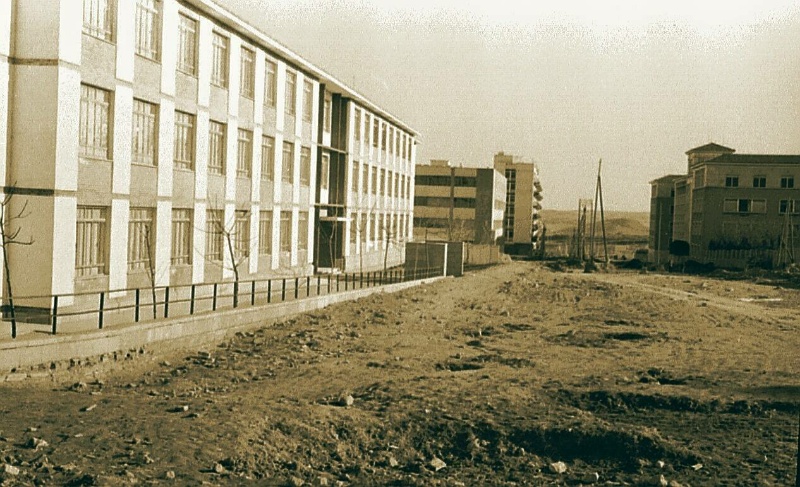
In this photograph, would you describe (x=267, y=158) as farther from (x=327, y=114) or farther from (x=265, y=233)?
(x=327, y=114)

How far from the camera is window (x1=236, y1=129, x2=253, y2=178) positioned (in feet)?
108

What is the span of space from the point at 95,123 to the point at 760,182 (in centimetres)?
8062

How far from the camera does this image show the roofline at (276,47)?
93.3ft

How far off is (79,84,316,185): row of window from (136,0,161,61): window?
4.73 ft

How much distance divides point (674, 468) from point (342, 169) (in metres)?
38.7

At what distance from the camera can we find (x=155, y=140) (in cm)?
2572

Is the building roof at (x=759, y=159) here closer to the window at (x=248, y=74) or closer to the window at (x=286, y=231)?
the window at (x=286, y=231)

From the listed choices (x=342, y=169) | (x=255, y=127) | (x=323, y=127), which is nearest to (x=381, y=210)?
(x=342, y=169)

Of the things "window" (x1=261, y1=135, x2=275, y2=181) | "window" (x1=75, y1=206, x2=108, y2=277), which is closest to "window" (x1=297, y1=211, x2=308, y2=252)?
"window" (x1=261, y1=135, x2=275, y2=181)

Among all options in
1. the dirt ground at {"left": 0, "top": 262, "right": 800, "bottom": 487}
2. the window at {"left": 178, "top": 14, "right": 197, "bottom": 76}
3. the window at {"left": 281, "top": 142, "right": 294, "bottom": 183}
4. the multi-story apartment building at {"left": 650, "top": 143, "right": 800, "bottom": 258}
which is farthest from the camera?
the multi-story apartment building at {"left": 650, "top": 143, "right": 800, "bottom": 258}

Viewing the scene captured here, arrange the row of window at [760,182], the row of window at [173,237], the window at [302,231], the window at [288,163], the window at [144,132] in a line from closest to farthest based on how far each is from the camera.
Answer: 1. the row of window at [173,237]
2. the window at [144,132]
3. the window at [288,163]
4. the window at [302,231]
5. the row of window at [760,182]

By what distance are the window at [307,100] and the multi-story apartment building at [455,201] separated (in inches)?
2440

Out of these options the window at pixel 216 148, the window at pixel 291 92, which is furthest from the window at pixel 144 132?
the window at pixel 291 92

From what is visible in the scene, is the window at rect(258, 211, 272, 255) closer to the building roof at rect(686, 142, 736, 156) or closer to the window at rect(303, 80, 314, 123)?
the window at rect(303, 80, 314, 123)
